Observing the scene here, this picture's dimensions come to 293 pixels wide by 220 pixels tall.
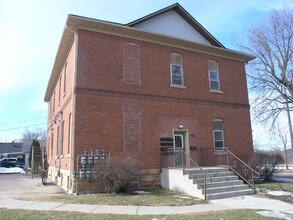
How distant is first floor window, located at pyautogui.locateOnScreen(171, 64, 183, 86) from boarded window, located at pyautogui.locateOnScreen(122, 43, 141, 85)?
247 centimetres

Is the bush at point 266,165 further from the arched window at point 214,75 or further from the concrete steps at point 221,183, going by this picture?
the arched window at point 214,75

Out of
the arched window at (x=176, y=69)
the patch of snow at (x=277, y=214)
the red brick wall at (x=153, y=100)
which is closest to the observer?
the patch of snow at (x=277, y=214)

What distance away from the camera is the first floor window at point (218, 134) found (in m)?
19.3

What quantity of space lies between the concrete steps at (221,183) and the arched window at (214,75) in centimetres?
620

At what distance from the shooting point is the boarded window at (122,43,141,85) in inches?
666

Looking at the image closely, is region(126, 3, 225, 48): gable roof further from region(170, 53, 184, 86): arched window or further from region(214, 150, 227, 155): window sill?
region(214, 150, 227, 155): window sill

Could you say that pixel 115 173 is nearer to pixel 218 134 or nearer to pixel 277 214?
pixel 277 214

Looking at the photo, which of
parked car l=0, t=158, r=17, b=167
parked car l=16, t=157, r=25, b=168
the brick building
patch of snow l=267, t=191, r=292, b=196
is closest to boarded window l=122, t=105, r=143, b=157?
the brick building

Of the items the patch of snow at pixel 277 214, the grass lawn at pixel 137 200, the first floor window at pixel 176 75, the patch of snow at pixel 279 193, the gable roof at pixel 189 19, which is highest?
the gable roof at pixel 189 19

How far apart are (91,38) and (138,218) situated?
10519 mm

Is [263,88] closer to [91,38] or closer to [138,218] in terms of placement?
[91,38]

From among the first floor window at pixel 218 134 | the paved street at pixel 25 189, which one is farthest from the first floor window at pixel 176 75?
the paved street at pixel 25 189

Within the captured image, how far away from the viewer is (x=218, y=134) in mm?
19531

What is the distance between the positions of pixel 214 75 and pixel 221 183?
28.0 feet
